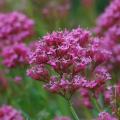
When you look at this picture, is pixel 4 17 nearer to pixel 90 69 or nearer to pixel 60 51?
pixel 90 69

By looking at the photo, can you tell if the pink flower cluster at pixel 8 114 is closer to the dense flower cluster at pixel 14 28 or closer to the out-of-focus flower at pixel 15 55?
the out-of-focus flower at pixel 15 55

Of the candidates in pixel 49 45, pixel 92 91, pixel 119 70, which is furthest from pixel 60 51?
pixel 119 70

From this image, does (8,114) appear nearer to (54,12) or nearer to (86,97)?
(86,97)

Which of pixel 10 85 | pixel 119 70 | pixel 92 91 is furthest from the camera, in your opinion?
pixel 10 85

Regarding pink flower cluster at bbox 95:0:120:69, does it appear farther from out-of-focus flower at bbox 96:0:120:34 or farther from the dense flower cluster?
the dense flower cluster

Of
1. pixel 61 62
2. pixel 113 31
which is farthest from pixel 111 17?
pixel 61 62
